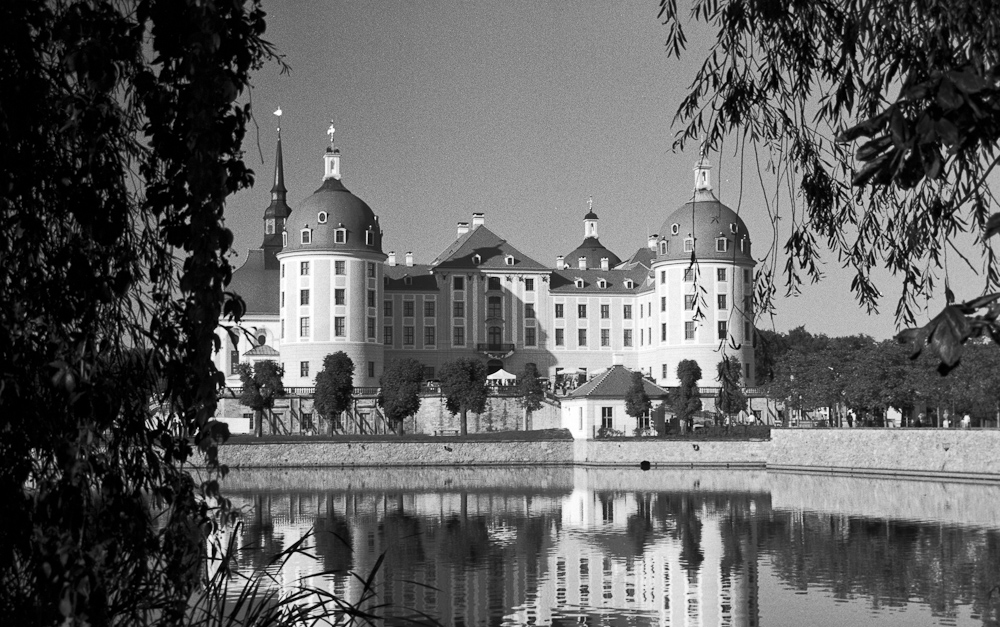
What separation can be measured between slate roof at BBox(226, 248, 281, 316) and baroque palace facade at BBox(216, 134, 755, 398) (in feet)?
0.28

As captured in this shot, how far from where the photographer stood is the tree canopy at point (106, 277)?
3.56m

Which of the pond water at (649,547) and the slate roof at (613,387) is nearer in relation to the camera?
the pond water at (649,547)

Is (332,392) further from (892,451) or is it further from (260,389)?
(892,451)

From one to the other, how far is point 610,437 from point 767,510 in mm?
16603

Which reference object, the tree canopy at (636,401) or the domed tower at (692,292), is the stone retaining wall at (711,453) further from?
the domed tower at (692,292)

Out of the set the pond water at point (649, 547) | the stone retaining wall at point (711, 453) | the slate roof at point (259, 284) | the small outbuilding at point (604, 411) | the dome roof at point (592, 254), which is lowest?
the pond water at point (649, 547)

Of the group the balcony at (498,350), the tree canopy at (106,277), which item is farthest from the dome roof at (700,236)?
the tree canopy at (106,277)

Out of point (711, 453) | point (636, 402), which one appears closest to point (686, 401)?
point (636, 402)

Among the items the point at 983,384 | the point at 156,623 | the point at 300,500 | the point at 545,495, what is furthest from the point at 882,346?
the point at 156,623

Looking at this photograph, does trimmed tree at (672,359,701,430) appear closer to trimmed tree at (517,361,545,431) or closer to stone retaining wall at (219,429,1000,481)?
stone retaining wall at (219,429,1000,481)

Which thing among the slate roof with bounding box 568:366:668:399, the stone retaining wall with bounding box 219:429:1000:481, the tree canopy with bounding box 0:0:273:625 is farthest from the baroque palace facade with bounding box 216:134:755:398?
the tree canopy with bounding box 0:0:273:625

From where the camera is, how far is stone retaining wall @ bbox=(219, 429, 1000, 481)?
38.3m

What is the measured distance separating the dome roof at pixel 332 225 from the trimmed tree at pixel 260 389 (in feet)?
28.5

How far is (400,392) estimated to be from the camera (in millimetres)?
53375
